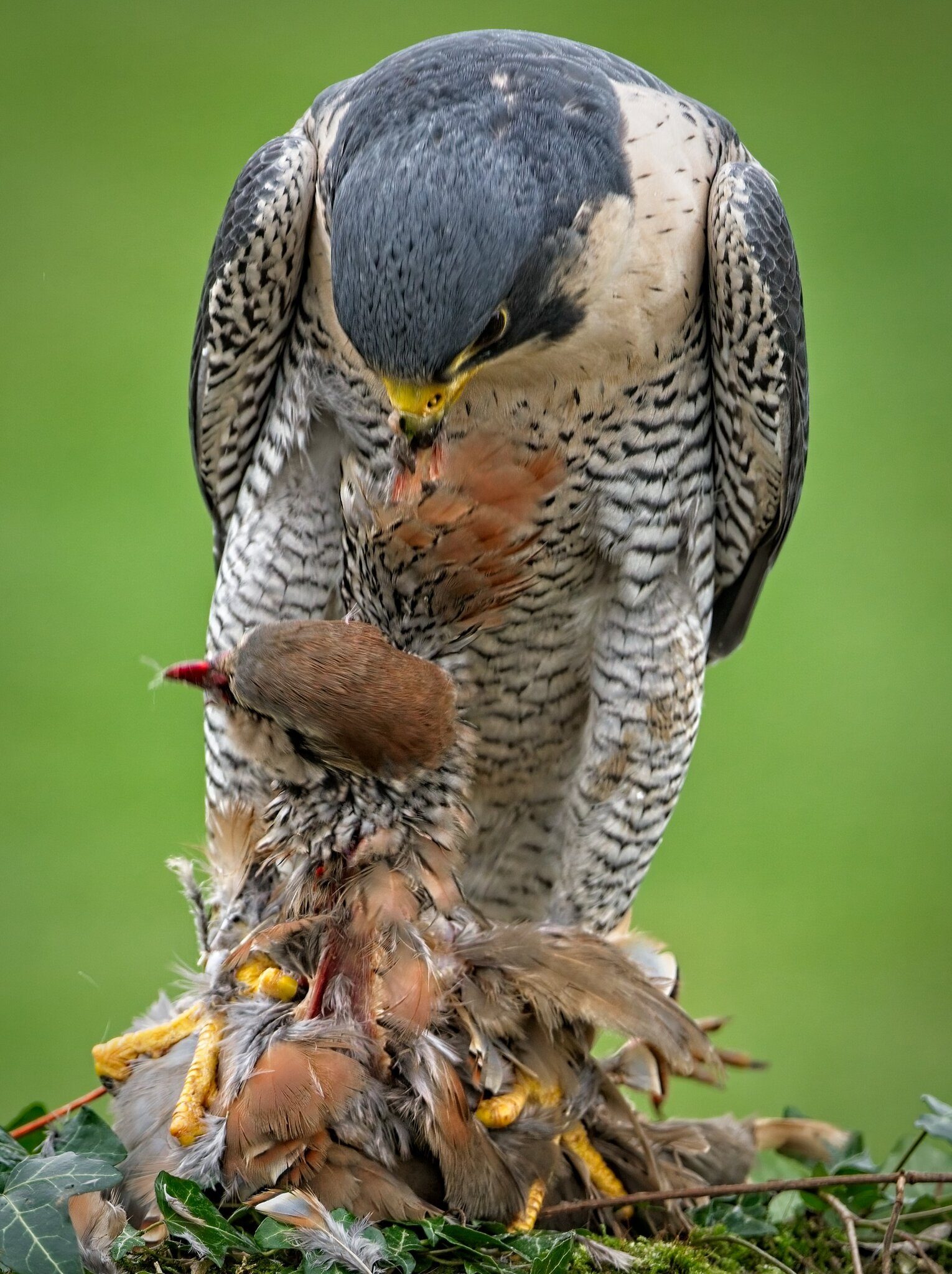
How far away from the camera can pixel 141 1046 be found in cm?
277


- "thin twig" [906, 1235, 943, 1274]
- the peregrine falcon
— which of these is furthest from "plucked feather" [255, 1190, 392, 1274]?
the peregrine falcon

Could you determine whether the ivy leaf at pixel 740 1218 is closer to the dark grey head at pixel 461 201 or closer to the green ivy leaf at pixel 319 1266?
the green ivy leaf at pixel 319 1266

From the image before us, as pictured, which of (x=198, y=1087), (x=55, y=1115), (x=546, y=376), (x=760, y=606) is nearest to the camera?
(x=198, y=1087)

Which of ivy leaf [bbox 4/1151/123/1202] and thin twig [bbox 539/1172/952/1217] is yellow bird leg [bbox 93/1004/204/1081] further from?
thin twig [bbox 539/1172/952/1217]

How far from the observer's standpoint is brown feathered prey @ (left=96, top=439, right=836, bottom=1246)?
2.37 meters

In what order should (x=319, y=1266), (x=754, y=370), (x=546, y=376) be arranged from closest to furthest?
1. (x=319, y=1266)
2. (x=546, y=376)
3. (x=754, y=370)

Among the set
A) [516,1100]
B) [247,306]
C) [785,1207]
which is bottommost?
[785,1207]

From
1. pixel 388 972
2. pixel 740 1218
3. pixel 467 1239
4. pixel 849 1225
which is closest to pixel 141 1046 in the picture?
pixel 388 972

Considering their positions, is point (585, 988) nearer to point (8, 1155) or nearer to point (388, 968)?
point (388, 968)

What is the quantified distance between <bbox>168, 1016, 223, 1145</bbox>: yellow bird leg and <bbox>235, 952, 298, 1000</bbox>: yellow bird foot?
0.24 feet

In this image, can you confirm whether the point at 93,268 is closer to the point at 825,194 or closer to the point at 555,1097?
the point at 825,194

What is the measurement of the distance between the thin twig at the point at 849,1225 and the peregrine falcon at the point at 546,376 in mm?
964

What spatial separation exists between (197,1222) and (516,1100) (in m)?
0.59

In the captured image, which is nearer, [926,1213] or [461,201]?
[461,201]
